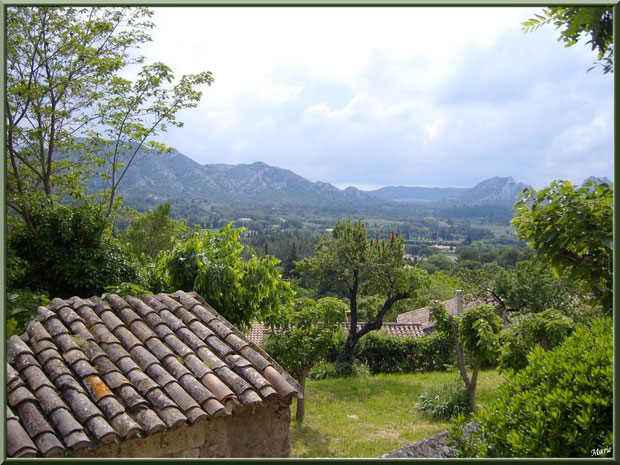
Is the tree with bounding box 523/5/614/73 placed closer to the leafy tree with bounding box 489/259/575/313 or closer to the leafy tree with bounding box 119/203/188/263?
the leafy tree with bounding box 489/259/575/313

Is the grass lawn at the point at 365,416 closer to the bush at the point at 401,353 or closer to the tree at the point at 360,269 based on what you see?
the bush at the point at 401,353

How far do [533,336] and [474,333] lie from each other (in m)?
2.08

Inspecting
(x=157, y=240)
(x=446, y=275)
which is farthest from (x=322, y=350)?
(x=446, y=275)

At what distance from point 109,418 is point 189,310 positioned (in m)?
1.79

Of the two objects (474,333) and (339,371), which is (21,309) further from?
(339,371)

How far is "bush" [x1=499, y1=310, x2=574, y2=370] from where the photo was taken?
9281 mm

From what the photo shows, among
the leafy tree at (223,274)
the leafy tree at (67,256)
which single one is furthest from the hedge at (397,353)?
the leafy tree at (67,256)

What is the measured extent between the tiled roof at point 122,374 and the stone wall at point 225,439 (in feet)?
0.46

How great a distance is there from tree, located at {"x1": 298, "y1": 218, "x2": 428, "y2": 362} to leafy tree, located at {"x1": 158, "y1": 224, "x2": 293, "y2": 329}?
1177 centimetres

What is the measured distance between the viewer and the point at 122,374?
148 inches

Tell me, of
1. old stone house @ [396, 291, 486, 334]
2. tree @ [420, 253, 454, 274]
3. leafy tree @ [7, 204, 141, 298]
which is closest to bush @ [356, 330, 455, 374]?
old stone house @ [396, 291, 486, 334]

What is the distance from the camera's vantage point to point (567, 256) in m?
4.49

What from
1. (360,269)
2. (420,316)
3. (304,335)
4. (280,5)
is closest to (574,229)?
(280,5)

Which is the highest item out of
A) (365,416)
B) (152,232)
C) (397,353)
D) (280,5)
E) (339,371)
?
(280,5)
